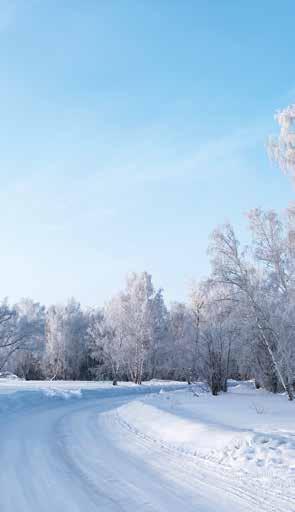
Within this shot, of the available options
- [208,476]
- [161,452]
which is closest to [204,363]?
[161,452]

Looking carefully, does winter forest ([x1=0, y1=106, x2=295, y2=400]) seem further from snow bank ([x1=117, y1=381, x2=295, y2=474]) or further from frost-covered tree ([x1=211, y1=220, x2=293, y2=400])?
snow bank ([x1=117, y1=381, x2=295, y2=474])

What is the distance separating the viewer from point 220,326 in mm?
32688

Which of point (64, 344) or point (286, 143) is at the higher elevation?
point (286, 143)

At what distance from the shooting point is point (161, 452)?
413 inches

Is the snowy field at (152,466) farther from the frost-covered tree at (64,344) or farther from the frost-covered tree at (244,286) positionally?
the frost-covered tree at (64,344)

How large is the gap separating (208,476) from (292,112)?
15079 mm

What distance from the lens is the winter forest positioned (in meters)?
25.1

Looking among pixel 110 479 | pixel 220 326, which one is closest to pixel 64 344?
pixel 220 326

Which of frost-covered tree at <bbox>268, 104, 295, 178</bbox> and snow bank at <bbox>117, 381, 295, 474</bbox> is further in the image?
frost-covered tree at <bbox>268, 104, 295, 178</bbox>

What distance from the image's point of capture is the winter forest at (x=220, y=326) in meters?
25.1

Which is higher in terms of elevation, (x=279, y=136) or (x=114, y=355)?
(x=279, y=136)

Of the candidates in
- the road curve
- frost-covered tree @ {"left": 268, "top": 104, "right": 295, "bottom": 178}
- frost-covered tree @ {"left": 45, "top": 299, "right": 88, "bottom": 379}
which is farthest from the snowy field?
frost-covered tree @ {"left": 45, "top": 299, "right": 88, "bottom": 379}

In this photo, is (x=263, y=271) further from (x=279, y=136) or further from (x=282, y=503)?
(x=282, y=503)

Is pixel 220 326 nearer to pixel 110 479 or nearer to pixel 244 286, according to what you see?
pixel 244 286
